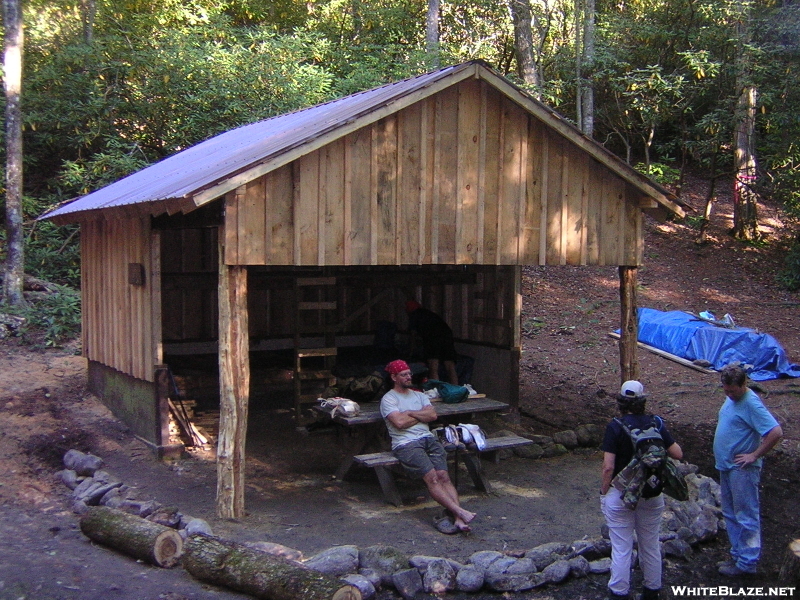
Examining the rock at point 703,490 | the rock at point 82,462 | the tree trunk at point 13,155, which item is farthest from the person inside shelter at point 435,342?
the tree trunk at point 13,155

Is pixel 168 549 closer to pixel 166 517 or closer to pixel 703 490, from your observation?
pixel 166 517

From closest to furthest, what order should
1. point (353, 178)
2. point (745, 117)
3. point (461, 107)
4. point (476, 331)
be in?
1. point (353, 178)
2. point (461, 107)
3. point (476, 331)
4. point (745, 117)

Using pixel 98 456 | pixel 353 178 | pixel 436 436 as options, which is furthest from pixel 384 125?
pixel 98 456

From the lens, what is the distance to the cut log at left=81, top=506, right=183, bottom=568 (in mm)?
6301

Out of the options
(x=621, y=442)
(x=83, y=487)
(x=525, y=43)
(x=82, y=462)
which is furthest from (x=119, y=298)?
(x=525, y=43)

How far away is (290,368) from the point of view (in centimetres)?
1272

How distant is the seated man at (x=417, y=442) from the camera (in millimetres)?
7277

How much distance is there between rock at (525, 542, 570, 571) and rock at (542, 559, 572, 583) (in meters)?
0.09

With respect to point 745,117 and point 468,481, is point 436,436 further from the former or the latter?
point 745,117

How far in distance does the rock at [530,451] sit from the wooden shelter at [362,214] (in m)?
1.60

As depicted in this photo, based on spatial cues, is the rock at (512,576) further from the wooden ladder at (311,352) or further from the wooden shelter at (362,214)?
the wooden ladder at (311,352)

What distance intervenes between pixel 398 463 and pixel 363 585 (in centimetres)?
220

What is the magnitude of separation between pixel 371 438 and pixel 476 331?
416cm

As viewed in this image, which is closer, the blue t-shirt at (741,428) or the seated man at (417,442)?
the blue t-shirt at (741,428)
